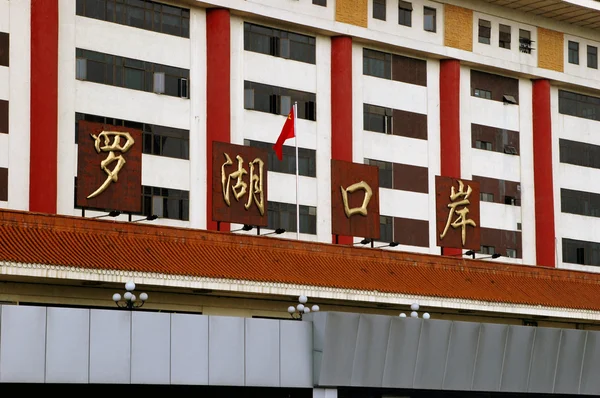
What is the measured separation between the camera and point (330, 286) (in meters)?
45.9

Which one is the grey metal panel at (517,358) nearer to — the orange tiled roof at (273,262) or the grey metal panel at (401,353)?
the grey metal panel at (401,353)

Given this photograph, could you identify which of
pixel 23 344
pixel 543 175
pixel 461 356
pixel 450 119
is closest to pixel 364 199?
pixel 461 356

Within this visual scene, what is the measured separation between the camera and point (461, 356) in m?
43.3

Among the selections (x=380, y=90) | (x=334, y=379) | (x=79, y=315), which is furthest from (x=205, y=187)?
(x=79, y=315)

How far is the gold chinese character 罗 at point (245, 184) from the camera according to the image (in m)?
47.5

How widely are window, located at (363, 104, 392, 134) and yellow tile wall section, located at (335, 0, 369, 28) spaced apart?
12.1 ft

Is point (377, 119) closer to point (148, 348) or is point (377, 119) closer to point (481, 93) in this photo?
point (481, 93)

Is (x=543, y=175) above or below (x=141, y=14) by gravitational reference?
below

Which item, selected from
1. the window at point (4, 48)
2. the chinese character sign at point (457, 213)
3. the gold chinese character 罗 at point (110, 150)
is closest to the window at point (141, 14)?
the window at point (4, 48)

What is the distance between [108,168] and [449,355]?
13011mm

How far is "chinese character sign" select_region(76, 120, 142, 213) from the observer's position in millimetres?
43938

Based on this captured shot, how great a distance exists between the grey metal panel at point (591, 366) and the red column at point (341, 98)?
14298 millimetres

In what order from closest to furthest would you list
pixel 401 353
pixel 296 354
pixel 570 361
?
pixel 296 354 < pixel 401 353 < pixel 570 361

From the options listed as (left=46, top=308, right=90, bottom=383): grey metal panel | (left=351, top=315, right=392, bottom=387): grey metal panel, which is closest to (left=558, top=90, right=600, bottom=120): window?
(left=351, top=315, right=392, bottom=387): grey metal panel
